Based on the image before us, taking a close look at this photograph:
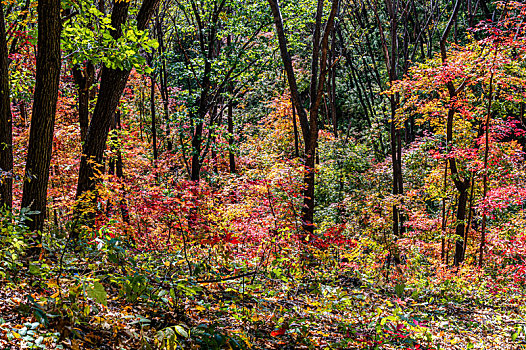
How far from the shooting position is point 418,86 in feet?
31.3

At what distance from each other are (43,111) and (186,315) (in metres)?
2.79

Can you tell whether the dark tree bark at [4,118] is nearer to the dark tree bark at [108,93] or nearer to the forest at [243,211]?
the forest at [243,211]

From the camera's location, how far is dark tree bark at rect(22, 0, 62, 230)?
414cm

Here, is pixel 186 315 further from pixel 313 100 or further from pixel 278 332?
pixel 313 100

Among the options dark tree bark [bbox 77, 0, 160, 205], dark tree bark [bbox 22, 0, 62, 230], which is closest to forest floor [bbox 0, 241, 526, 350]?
dark tree bark [bbox 22, 0, 62, 230]

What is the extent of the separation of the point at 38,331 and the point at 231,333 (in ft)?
4.26

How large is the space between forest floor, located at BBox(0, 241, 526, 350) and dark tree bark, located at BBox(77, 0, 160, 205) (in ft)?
5.94

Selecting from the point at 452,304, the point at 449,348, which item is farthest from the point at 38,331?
the point at 452,304

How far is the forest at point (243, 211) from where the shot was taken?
3.06 meters

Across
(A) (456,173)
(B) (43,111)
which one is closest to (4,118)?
(B) (43,111)

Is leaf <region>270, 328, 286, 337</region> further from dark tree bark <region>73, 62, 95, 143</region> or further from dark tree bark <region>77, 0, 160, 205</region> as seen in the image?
dark tree bark <region>73, 62, 95, 143</region>

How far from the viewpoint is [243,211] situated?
740 centimetres

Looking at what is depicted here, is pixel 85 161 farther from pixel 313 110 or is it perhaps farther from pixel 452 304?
pixel 452 304

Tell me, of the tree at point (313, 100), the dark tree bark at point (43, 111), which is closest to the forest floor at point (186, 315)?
the dark tree bark at point (43, 111)
